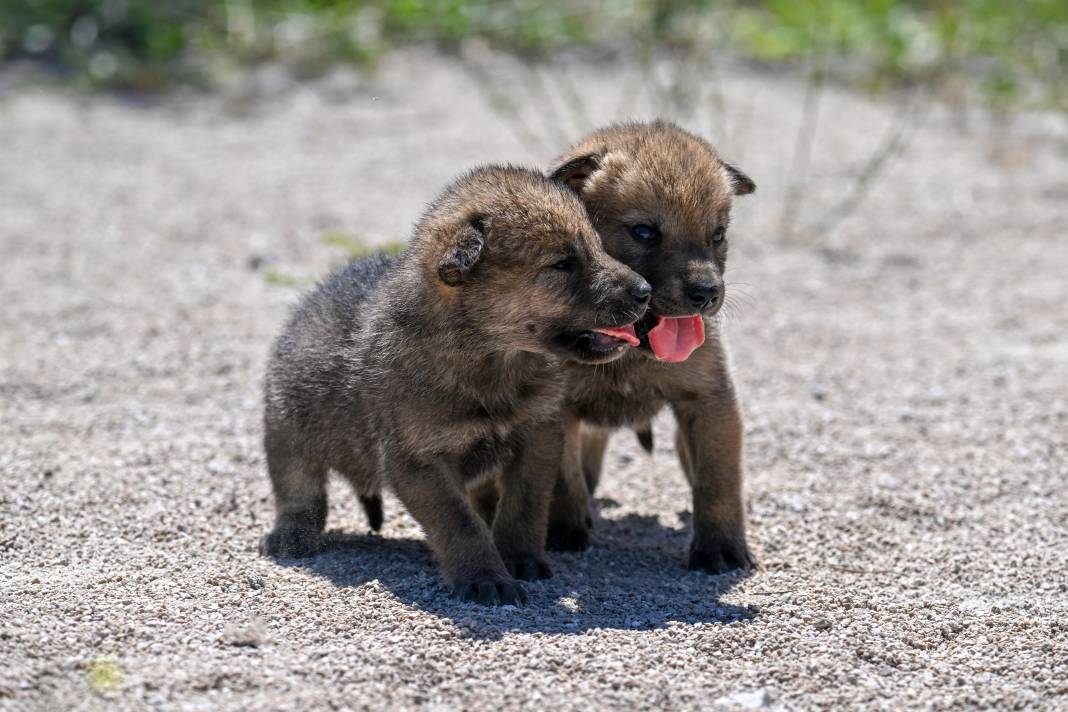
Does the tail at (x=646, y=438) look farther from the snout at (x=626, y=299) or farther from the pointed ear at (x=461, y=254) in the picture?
the pointed ear at (x=461, y=254)

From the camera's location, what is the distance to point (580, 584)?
4.97 meters

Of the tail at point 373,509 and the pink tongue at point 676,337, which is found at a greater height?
the pink tongue at point 676,337

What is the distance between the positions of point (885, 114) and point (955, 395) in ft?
18.5

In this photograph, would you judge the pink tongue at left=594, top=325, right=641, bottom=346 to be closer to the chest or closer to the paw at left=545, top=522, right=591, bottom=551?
the chest

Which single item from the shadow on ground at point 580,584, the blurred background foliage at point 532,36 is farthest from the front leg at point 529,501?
the blurred background foliage at point 532,36

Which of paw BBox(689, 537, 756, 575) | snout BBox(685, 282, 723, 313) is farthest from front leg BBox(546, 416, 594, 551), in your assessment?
snout BBox(685, 282, 723, 313)

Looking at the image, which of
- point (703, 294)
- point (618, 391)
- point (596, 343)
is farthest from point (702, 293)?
point (618, 391)

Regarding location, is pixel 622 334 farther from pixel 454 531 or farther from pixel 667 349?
pixel 454 531

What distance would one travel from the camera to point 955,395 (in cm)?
702

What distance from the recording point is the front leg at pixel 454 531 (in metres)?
4.64

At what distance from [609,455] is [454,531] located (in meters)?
2.06

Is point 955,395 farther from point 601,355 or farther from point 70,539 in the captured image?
point 70,539

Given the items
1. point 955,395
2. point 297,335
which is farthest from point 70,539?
point 955,395

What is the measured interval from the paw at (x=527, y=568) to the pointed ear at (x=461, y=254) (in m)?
0.97
